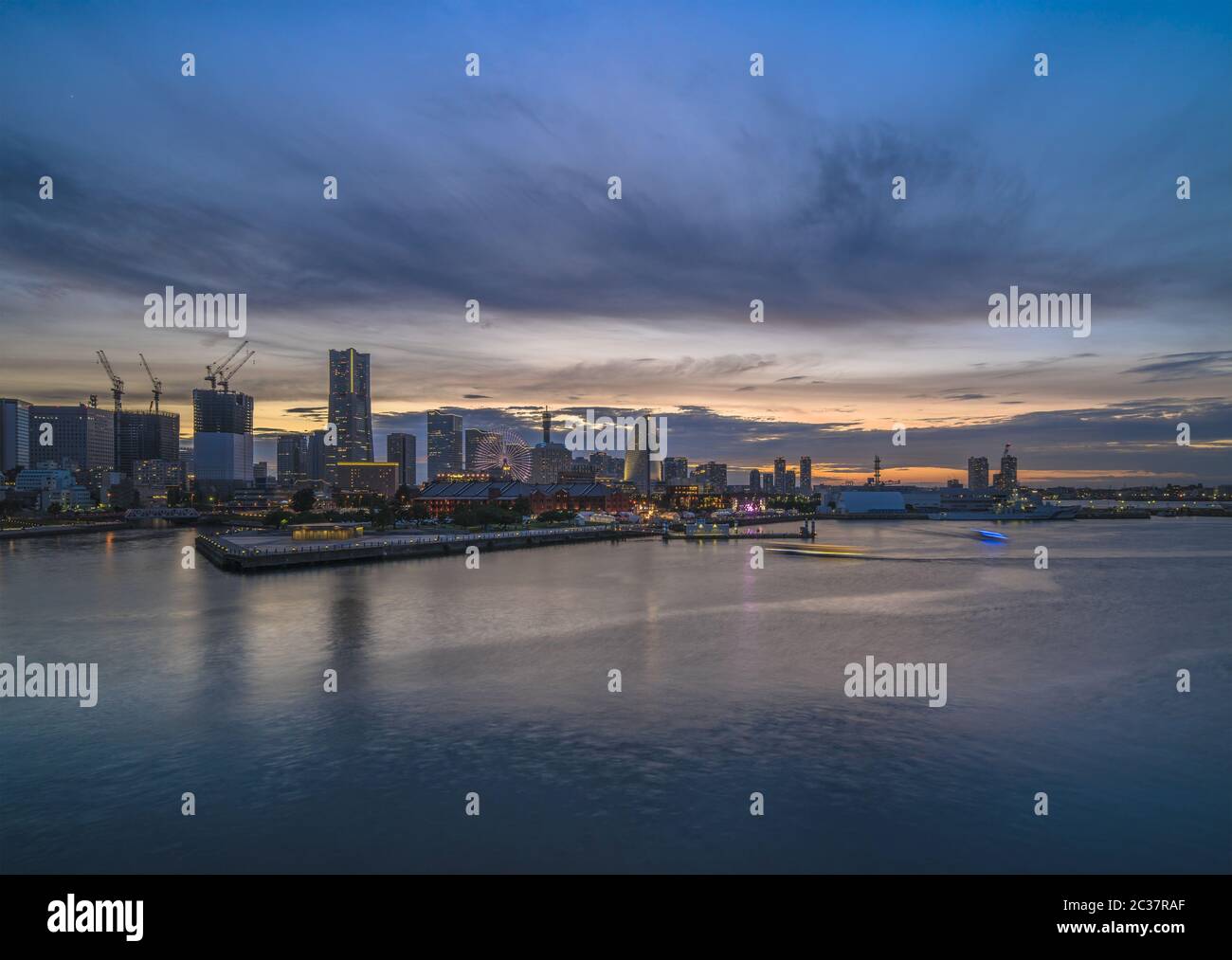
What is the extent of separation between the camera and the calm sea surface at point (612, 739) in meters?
8.72

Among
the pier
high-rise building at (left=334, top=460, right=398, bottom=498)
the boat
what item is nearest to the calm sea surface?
the pier

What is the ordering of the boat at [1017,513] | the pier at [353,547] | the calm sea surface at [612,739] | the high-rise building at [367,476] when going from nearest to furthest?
the calm sea surface at [612,739]
the pier at [353,547]
the boat at [1017,513]
the high-rise building at [367,476]

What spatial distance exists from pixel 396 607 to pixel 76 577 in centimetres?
2238

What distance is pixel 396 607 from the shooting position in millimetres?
26453

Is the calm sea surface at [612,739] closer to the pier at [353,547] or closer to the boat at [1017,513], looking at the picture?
the pier at [353,547]

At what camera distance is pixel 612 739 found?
12.4m

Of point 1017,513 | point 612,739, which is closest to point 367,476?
point 1017,513

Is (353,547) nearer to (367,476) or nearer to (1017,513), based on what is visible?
(1017,513)

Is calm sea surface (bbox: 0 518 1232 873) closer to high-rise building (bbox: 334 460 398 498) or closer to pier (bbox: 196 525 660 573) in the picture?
pier (bbox: 196 525 660 573)

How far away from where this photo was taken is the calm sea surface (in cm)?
872

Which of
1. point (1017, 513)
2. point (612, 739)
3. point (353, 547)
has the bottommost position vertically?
point (1017, 513)

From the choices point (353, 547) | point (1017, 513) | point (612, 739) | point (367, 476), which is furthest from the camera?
point (367, 476)

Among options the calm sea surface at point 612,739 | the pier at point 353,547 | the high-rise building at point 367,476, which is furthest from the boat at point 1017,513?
the high-rise building at point 367,476
